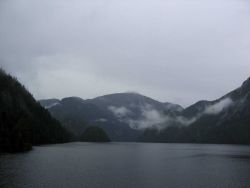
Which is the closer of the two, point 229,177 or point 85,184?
point 85,184

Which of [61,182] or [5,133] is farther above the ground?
[5,133]

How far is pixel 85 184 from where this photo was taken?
7931 centimetres

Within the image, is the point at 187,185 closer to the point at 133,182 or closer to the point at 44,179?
the point at 133,182

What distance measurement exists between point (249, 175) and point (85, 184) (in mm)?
48862

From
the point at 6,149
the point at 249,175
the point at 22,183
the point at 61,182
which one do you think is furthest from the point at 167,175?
the point at 6,149

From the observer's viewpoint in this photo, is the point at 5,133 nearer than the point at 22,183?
No

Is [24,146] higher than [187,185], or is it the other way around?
[24,146]

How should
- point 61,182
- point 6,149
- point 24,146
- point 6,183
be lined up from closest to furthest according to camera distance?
point 6,183 → point 61,182 → point 6,149 → point 24,146

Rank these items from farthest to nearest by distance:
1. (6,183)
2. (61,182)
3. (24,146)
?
(24,146)
(61,182)
(6,183)

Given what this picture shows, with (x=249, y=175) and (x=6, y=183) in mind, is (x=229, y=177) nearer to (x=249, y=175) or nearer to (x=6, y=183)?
(x=249, y=175)

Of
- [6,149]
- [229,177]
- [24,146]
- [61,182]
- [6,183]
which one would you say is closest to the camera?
[6,183]

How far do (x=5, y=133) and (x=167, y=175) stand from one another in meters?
107

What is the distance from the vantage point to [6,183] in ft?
246

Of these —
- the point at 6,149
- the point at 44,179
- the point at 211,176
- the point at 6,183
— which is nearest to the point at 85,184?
the point at 44,179
